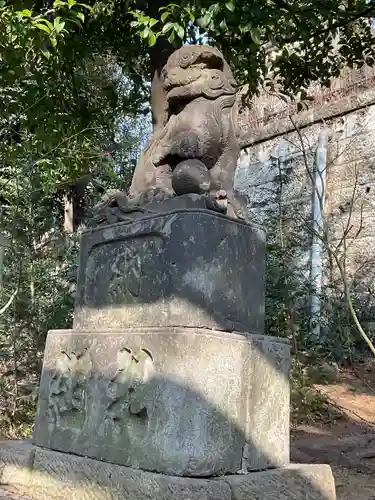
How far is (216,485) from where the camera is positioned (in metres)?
2.29

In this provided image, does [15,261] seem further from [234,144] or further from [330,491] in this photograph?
[330,491]

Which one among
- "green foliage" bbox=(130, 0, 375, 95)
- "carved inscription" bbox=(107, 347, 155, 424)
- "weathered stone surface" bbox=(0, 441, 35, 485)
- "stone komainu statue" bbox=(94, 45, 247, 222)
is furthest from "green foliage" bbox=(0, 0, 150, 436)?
"carved inscription" bbox=(107, 347, 155, 424)

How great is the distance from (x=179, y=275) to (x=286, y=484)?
3.36 feet

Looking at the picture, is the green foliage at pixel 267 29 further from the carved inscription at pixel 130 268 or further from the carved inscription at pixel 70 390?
the carved inscription at pixel 70 390

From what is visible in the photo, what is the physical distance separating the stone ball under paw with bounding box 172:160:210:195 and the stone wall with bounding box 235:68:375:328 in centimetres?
556

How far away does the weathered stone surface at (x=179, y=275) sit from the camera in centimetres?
265

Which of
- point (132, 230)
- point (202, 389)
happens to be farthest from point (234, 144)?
point (202, 389)

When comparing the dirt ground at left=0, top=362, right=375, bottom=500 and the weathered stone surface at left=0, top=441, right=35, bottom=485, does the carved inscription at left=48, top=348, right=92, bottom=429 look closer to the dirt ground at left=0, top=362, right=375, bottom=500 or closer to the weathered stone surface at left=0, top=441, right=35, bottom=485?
the weathered stone surface at left=0, top=441, right=35, bottom=485

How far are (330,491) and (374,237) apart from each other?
251 inches

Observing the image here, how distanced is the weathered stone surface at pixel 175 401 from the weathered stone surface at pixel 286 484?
7 cm

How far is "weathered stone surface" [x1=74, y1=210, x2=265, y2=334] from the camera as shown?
2646 mm

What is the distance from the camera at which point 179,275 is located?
2646mm

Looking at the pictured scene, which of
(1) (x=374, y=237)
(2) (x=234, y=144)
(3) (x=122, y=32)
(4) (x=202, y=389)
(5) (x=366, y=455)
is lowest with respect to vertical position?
(5) (x=366, y=455)

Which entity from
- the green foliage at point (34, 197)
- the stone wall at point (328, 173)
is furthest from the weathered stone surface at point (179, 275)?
the stone wall at point (328, 173)
